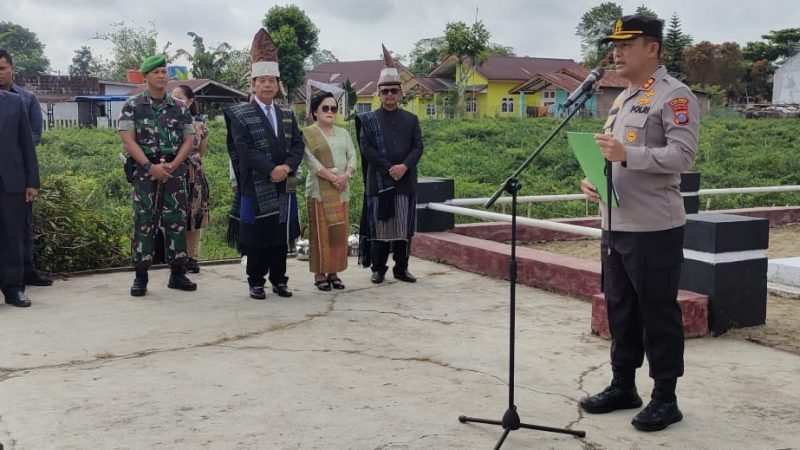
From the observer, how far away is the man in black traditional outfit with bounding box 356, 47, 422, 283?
6.82 meters

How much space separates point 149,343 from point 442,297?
227cm

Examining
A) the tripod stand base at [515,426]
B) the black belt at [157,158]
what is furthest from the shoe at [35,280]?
the tripod stand base at [515,426]

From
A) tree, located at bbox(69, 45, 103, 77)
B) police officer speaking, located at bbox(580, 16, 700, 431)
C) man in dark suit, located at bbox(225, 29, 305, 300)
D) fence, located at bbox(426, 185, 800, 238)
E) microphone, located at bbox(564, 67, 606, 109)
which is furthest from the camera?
tree, located at bbox(69, 45, 103, 77)

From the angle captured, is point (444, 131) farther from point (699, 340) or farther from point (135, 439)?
point (135, 439)

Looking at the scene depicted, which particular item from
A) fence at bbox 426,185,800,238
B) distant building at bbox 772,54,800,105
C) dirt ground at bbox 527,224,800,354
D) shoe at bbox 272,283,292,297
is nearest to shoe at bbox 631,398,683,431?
dirt ground at bbox 527,224,800,354

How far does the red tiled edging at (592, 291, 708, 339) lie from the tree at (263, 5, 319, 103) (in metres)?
39.2

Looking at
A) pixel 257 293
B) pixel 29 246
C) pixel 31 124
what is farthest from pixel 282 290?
pixel 31 124

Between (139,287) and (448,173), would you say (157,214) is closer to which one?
(139,287)

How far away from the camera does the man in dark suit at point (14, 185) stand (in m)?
6.00

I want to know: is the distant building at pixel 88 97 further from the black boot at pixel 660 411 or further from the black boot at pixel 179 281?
the black boot at pixel 660 411

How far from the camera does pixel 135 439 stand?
11.2 ft

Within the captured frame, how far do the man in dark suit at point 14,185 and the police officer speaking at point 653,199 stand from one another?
433 centimetres

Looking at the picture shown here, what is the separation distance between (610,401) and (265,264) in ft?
10.9

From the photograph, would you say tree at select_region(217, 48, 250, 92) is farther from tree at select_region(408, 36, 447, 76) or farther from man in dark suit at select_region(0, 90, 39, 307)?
man in dark suit at select_region(0, 90, 39, 307)
